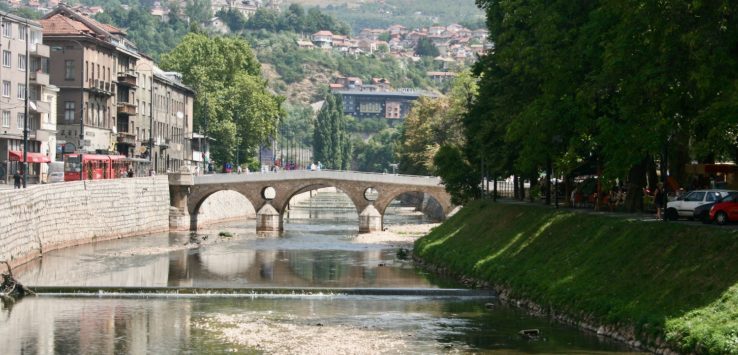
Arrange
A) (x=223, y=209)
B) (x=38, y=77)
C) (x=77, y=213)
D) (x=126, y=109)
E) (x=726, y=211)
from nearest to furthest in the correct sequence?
(x=726, y=211) → (x=77, y=213) → (x=38, y=77) → (x=126, y=109) → (x=223, y=209)

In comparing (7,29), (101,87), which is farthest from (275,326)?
(101,87)

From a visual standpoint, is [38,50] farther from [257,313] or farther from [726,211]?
[726,211]

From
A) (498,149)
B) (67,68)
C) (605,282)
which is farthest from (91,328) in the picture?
(67,68)

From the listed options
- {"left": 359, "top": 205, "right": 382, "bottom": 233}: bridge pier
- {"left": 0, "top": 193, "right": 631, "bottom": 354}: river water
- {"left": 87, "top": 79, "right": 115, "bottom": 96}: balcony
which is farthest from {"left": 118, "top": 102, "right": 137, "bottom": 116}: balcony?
{"left": 0, "top": 193, "right": 631, "bottom": 354}: river water

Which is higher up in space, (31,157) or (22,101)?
(22,101)

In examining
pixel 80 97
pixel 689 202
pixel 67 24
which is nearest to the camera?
pixel 689 202

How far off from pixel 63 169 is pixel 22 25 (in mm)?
11340

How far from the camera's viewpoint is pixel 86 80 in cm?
11444

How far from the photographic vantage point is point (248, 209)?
142 metres

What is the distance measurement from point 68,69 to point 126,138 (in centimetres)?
1538

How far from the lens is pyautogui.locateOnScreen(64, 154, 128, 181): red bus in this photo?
95.2 m

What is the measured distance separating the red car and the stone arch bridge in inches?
2619

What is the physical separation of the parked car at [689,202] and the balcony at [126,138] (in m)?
83.7

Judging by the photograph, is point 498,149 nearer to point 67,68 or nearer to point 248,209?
point 67,68
